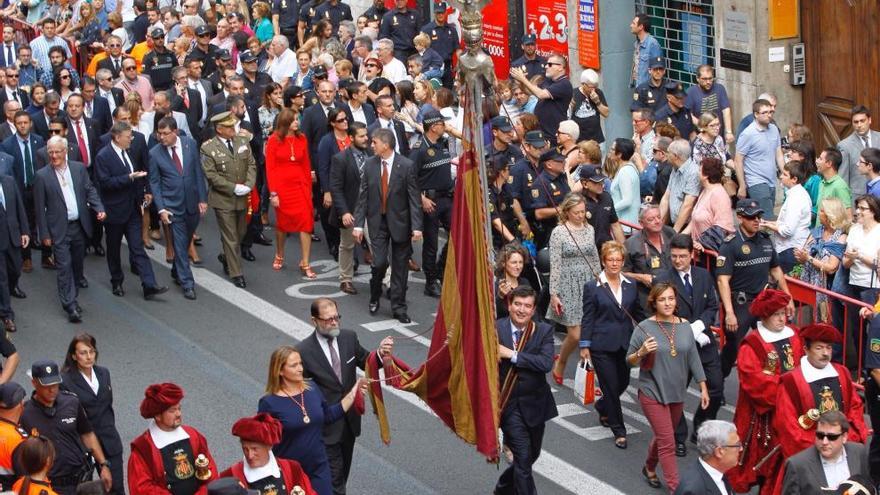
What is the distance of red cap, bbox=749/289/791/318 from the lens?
1068 cm

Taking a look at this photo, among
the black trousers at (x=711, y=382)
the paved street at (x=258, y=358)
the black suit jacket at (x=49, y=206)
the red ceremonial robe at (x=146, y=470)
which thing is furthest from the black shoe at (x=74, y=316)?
the black trousers at (x=711, y=382)

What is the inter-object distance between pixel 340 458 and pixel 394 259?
4.68 metres

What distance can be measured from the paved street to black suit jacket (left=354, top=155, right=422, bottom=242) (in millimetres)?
963

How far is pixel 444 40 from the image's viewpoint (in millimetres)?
22688

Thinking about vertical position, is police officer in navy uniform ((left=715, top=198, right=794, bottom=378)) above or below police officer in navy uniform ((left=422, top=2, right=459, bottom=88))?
below

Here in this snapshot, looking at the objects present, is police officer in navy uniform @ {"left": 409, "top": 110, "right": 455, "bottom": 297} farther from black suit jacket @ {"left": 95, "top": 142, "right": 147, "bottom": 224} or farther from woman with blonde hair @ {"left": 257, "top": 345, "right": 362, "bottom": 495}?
woman with blonde hair @ {"left": 257, "top": 345, "right": 362, "bottom": 495}

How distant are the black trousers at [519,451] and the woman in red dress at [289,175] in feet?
19.5

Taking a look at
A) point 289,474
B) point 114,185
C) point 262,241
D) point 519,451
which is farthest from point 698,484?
point 262,241

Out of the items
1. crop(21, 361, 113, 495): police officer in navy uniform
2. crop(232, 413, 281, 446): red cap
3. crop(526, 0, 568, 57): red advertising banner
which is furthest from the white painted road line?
crop(526, 0, 568, 57): red advertising banner

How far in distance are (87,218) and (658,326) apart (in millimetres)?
6560

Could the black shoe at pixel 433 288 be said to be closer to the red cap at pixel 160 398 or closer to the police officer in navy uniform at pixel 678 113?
the police officer in navy uniform at pixel 678 113

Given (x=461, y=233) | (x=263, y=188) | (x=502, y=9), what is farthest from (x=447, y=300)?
(x=502, y=9)

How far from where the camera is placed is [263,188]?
1831 centimetres

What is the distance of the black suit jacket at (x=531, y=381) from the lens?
10.6 metres
